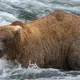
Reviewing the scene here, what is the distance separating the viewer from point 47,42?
37.5 feet

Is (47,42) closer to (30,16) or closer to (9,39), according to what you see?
(9,39)

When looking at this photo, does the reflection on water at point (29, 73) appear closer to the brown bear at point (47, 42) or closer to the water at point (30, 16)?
the water at point (30, 16)

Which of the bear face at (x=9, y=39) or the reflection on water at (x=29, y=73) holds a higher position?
the bear face at (x=9, y=39)

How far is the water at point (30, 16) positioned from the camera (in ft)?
33.8

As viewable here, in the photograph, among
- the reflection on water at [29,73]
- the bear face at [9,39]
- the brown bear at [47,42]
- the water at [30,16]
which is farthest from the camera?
the brown bear at [47,42]

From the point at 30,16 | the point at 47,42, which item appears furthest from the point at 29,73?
the point at 30,16

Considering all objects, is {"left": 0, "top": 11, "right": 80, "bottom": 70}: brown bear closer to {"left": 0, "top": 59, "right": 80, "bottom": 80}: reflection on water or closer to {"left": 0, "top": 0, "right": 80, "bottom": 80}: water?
{"left": 0, "top": 59, "right": 80, "bottom": 80}: reflection on water

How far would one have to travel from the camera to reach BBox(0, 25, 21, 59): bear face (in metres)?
10.4

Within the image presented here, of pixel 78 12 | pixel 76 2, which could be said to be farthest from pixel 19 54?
pixel 76 2

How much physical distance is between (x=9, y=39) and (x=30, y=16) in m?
5.92

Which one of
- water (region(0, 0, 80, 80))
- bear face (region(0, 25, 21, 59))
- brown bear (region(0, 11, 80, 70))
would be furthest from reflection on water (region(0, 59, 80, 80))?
bear face (region(0, 25, 21, 59))

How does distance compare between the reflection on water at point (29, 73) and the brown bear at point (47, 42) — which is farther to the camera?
the brown bear at point (47, 42)

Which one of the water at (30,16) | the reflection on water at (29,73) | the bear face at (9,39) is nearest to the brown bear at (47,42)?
the bear face at (9,39)

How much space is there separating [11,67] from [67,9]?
7.81 m
